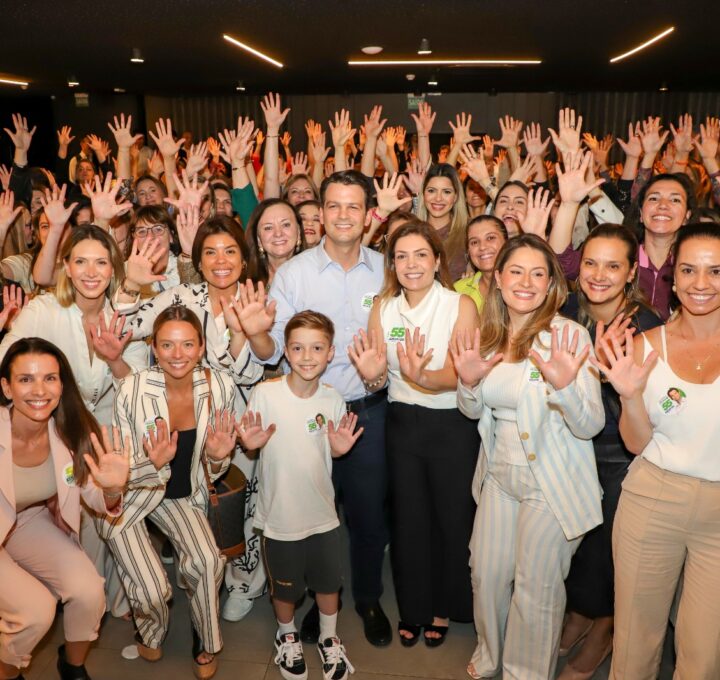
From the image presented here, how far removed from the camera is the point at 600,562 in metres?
2.67

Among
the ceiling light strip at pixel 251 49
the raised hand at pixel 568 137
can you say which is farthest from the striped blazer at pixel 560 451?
the ceiling light strip at pixel 251 49

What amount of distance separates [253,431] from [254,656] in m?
1.06

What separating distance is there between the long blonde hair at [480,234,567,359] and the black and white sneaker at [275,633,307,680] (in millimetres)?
1503

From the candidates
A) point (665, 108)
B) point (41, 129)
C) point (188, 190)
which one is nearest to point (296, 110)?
point (41, 129)

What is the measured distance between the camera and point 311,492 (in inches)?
114

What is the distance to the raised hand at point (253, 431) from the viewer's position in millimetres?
2816

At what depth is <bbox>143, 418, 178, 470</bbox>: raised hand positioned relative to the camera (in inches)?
106

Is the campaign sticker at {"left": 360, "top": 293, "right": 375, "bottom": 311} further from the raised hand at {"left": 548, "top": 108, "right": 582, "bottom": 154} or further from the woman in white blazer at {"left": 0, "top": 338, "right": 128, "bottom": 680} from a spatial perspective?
the raised hand at {"left": 548, "top": 108, "right": 582, "bottom": 154}

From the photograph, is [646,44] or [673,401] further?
[646,44]

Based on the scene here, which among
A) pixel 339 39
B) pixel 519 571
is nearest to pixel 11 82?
pixel 339 39

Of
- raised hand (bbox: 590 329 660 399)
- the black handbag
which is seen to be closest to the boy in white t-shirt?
the black handbag

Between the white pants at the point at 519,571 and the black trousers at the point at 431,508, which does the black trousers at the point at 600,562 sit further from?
the black trousers at the point at 431,508

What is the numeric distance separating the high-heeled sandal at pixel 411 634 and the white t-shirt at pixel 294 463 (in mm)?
615

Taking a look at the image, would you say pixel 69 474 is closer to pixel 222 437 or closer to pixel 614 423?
pixel 222 437
